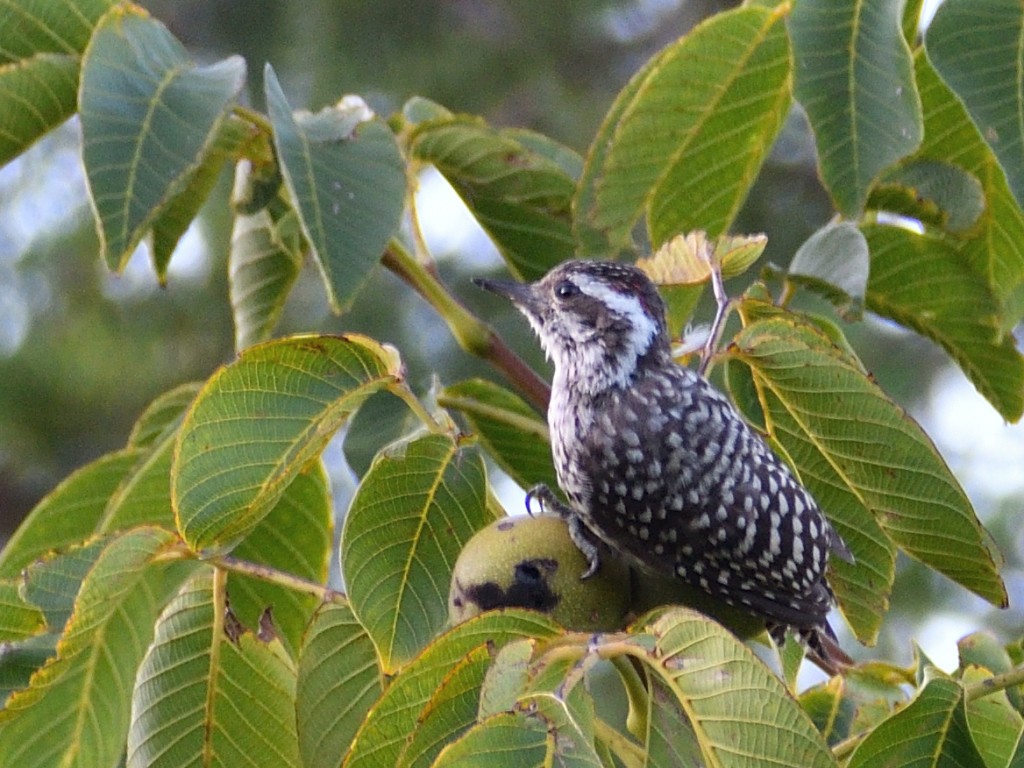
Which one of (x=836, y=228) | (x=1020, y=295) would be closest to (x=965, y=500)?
Result: (x=836, y=228)

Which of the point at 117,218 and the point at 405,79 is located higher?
the point at 405,79

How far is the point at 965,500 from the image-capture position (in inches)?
89.4

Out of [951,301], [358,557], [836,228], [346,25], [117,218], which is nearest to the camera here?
[358,557]

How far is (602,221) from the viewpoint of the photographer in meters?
2.93

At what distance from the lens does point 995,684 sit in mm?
2039

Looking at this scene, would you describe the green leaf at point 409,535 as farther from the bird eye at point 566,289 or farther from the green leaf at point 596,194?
the bird eye at point 566,289

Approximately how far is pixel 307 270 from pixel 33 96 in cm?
476

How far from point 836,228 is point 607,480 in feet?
2.06

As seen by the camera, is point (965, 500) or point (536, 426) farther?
point (536, 426)

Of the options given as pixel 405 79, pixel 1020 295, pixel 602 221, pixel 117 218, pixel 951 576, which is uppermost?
pixel 405 79

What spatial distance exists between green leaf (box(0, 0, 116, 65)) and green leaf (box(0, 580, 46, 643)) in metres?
0.93

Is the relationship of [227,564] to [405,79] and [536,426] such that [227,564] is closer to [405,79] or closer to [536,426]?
[536,426]

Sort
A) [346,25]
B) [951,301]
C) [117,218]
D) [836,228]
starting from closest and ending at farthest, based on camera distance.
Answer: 1. [117,218]
2. [836,228]
3. [951,301]
4. [346,25]

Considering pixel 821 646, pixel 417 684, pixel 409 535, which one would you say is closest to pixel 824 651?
pixel 821 646
